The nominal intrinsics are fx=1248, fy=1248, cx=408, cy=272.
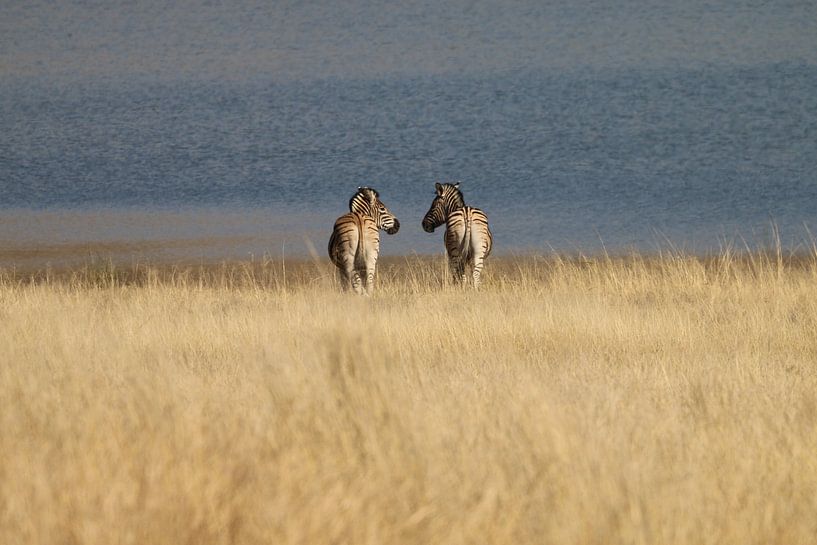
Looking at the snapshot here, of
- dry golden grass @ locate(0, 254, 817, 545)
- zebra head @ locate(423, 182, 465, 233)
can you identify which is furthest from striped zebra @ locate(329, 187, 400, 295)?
dry golden grass @ locate(0, 254, 817, 545)

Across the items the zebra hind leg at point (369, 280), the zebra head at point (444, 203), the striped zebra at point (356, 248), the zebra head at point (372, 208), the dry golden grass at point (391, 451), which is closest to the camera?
the dry golden grass at point (391, 451)

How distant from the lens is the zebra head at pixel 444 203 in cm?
1521

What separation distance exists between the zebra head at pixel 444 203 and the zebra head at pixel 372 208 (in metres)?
0.65

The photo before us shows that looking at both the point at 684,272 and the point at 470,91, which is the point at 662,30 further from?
the point at 684,272

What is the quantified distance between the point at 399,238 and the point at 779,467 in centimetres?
2396

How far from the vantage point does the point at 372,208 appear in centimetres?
1452

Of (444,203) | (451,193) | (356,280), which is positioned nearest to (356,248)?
(356,280)

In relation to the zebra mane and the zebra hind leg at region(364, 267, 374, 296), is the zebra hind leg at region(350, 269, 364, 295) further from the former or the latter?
the zebra mane

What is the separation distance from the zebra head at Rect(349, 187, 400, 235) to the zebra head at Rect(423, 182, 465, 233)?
65 cm

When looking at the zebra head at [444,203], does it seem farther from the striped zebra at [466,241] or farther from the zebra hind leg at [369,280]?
the zebra hind leg at [369,280]

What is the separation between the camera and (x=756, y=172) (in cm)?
4797

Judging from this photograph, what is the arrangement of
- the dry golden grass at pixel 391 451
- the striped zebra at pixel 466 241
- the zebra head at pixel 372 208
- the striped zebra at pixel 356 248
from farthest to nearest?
the striped zebra at pixel 466 241 < the zebra head at pixel 372 208 < the striped zebra at pixel 356 248 < the dry golden grass at pixel 391 451

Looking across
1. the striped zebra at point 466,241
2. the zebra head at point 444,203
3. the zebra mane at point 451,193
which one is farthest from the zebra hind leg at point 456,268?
the zebra mane at point 451,193

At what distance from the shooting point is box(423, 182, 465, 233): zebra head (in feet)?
49.9
